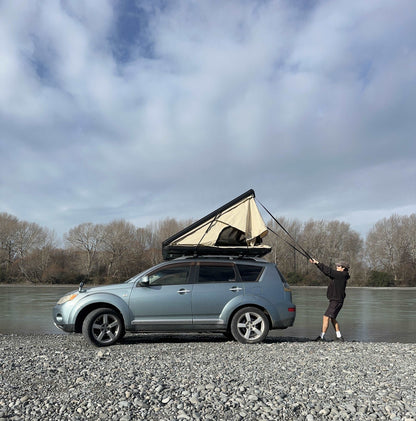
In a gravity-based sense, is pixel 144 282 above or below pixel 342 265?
below

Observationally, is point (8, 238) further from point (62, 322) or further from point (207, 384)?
point (207, 384)

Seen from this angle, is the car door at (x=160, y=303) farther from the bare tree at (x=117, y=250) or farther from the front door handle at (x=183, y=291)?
the bare tree at (x=117, y=250)

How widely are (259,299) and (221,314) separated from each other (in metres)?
0.86

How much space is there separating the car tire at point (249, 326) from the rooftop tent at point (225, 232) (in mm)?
1426

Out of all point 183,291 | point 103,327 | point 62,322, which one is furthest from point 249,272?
point 62,322

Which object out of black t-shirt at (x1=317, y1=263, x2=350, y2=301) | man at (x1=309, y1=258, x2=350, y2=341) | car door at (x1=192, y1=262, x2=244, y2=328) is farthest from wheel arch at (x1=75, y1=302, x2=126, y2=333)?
black t-shirt at (x1=317, y1=263, x2=350, y2=301)

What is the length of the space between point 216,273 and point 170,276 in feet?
3.29

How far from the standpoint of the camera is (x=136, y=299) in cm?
885

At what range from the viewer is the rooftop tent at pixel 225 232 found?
963 centimetres

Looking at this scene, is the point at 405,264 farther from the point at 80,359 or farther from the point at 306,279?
the point at 80,359

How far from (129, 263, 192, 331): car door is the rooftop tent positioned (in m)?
0.91

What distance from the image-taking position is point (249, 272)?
367 inches

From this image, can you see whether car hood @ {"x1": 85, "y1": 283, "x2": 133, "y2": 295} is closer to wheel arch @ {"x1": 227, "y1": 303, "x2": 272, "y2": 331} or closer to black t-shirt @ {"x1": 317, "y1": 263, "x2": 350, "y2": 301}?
wheel arch @ {"x1": 227, "y1": 303, "x2": 272, "y2": 331}

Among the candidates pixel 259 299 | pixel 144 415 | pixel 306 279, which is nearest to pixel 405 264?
pixel 306 279
